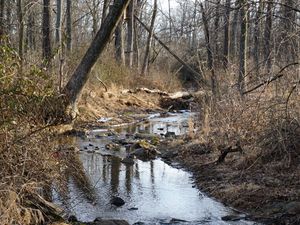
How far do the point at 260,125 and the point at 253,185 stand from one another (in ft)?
6.38

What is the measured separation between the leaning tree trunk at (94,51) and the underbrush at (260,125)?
4.26 metres

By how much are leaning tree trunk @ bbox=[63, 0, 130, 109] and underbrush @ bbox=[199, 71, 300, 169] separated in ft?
14.0

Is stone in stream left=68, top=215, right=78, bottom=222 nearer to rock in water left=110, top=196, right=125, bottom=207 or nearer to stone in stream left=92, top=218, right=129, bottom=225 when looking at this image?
stone in stream left=92, top=218, right=129, bottom=225

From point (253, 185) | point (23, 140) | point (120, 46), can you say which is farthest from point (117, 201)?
point (120, 46)

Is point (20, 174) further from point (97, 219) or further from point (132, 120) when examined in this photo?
point (132, 120)

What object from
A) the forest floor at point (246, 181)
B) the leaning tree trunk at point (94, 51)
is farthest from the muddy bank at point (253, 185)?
the leaning tree trunk at point (94, 51)

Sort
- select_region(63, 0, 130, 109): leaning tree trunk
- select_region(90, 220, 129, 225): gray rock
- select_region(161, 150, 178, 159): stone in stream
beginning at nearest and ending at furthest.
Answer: select_region(90, 220, 129, 225): gray rock, select_region(161, 150, 178, 159): stone in stream, select_region(63, 0, 130, 109): leaning tree trunk

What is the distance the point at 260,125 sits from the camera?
10.8 meters

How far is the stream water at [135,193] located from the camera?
27.0 feet

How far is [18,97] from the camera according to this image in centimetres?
665

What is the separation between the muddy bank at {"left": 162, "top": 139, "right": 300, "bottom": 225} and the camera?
26.4 feet

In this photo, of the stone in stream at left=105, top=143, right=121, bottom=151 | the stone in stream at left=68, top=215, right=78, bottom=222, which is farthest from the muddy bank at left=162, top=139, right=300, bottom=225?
the stone in stream at left=68, top=215, right=78, bottom=222

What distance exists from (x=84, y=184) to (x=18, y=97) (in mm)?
3757

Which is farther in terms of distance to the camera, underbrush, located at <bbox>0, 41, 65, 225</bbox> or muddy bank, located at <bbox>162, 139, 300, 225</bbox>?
muddy bank, located at <bbox>162, 139, 300, 225</bbox>
